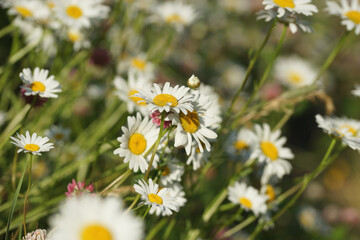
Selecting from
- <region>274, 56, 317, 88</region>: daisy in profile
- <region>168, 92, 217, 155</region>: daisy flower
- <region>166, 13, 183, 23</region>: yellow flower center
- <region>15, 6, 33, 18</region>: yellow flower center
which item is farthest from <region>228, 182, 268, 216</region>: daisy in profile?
<region>274, 56, 317, 88</region>: daisy in profile

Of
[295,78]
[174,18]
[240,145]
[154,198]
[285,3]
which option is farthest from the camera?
[295,78]

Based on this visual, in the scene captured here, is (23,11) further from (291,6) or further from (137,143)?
(291,6)

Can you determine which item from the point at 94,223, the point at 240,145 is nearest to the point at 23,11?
the point at 240,145

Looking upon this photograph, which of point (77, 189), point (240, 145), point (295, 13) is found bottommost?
point (240, 145)

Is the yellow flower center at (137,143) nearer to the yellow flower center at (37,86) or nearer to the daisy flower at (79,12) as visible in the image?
the yellow flower center at (37,86)

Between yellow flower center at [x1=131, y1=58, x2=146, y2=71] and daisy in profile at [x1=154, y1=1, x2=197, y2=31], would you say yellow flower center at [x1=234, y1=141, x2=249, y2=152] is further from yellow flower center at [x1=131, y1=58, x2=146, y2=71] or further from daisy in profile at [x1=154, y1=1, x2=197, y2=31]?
daisy in profile at [x1=154, y1=1, x2=197, y2=31]

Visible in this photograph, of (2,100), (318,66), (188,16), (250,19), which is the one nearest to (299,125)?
(318,66)
